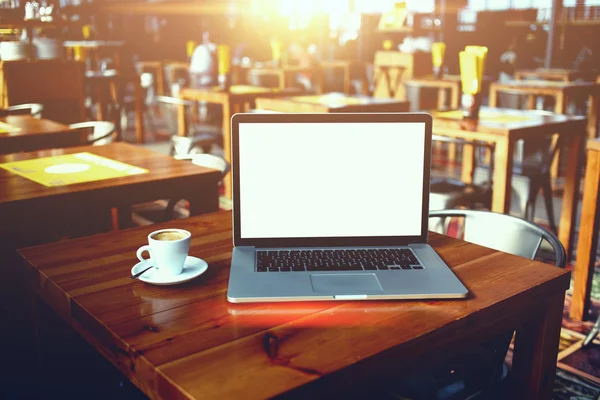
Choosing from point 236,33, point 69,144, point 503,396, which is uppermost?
point 236,33

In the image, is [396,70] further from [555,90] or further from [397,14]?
[555,90]

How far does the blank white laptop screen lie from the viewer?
1.20 meters

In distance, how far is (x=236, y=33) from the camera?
11.7 m

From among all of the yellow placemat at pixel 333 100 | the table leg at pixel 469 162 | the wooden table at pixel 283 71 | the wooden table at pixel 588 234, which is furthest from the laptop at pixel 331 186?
the wooden table at pixel 283 71

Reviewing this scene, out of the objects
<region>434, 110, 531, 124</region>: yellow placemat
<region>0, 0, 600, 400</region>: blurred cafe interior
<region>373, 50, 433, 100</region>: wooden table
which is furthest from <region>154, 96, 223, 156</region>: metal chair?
<region>373, 50, 433, 100</region>: wooden table

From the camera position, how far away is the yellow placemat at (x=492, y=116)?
3037 mm

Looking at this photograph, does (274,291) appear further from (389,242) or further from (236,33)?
(236,33)

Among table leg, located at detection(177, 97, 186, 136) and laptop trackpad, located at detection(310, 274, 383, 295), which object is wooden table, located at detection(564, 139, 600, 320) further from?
table leg, located at detection(177, 97, 186, 136)

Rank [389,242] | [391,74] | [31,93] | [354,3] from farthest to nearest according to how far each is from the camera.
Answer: [354,3] < [391,74] < [31,93] < [389,242]

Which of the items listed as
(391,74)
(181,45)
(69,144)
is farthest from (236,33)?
(69,144)

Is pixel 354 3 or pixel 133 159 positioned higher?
pixel 354 3

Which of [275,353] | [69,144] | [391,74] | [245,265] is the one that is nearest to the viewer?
[275,353]

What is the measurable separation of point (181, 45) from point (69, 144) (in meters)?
9.20

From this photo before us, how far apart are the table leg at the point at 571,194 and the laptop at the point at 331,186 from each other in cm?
216
